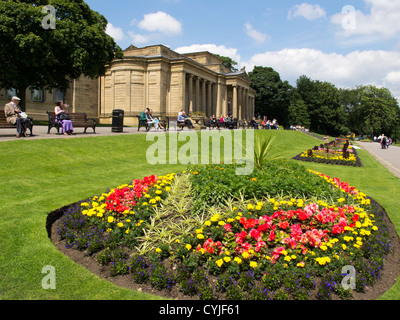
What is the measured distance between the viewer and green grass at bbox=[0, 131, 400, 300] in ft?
13.0

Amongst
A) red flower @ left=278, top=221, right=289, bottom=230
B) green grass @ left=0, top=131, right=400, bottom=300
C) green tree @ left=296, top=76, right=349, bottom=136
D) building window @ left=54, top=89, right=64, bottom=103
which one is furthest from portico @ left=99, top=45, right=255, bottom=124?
green tree @ left=296, top=76, right=349, bottom=136

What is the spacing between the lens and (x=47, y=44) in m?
22.6

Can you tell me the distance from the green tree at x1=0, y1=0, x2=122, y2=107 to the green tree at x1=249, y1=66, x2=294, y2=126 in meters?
50.3

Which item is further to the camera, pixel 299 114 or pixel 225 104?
pixel 299 114

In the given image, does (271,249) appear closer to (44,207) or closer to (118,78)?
(44,207)

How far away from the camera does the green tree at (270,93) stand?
2874 inches

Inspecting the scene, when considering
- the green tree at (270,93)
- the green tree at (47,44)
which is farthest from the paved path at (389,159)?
the green tree at (270,93)

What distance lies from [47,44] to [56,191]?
63.6 feet

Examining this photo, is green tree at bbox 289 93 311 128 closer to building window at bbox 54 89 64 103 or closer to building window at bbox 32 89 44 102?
building window at bbox 54 89 64 103

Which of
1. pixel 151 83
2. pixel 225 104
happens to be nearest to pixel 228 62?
pixel 225 104

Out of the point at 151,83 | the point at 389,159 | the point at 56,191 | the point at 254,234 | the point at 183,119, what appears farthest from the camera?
the point at 151,83

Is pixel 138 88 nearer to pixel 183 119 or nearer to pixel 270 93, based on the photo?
pixel 183 119
